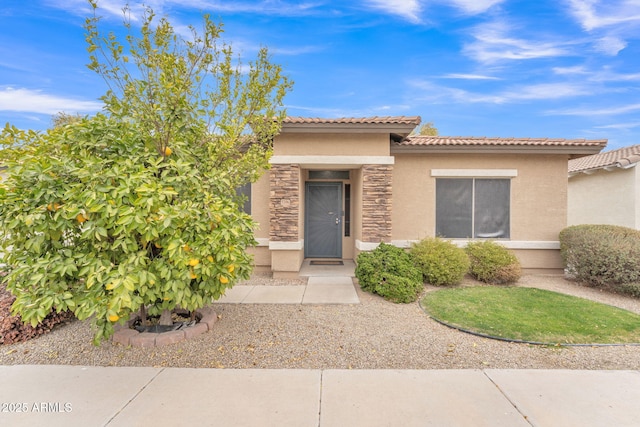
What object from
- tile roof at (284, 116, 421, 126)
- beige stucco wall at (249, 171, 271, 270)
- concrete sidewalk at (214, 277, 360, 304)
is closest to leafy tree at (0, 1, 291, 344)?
concrete sidewalk at (214, 277, 360, 304)

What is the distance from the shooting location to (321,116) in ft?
23.1

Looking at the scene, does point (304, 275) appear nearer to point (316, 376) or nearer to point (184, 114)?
point (316, 376)

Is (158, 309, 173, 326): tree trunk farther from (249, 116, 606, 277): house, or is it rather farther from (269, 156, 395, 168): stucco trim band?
(269, 156, 395, 168): stucco trim band

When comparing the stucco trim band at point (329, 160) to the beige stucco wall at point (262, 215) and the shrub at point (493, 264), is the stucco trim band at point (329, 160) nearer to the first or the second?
the beige stucco wall at point (262, 215)

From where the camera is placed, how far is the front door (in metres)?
9.05

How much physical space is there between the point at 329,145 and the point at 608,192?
416 inches

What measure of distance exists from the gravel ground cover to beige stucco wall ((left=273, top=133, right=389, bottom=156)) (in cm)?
398

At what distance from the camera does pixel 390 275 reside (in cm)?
583

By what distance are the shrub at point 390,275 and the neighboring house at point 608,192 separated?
8655 millimetres

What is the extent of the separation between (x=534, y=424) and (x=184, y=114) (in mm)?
4921

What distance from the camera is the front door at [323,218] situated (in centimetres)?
905

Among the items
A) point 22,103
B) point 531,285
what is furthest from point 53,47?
point 531,285

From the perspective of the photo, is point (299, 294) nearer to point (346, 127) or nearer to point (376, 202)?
point (376, 202)

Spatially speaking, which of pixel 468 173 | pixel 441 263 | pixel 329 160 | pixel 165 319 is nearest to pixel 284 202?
pixel 329 160
